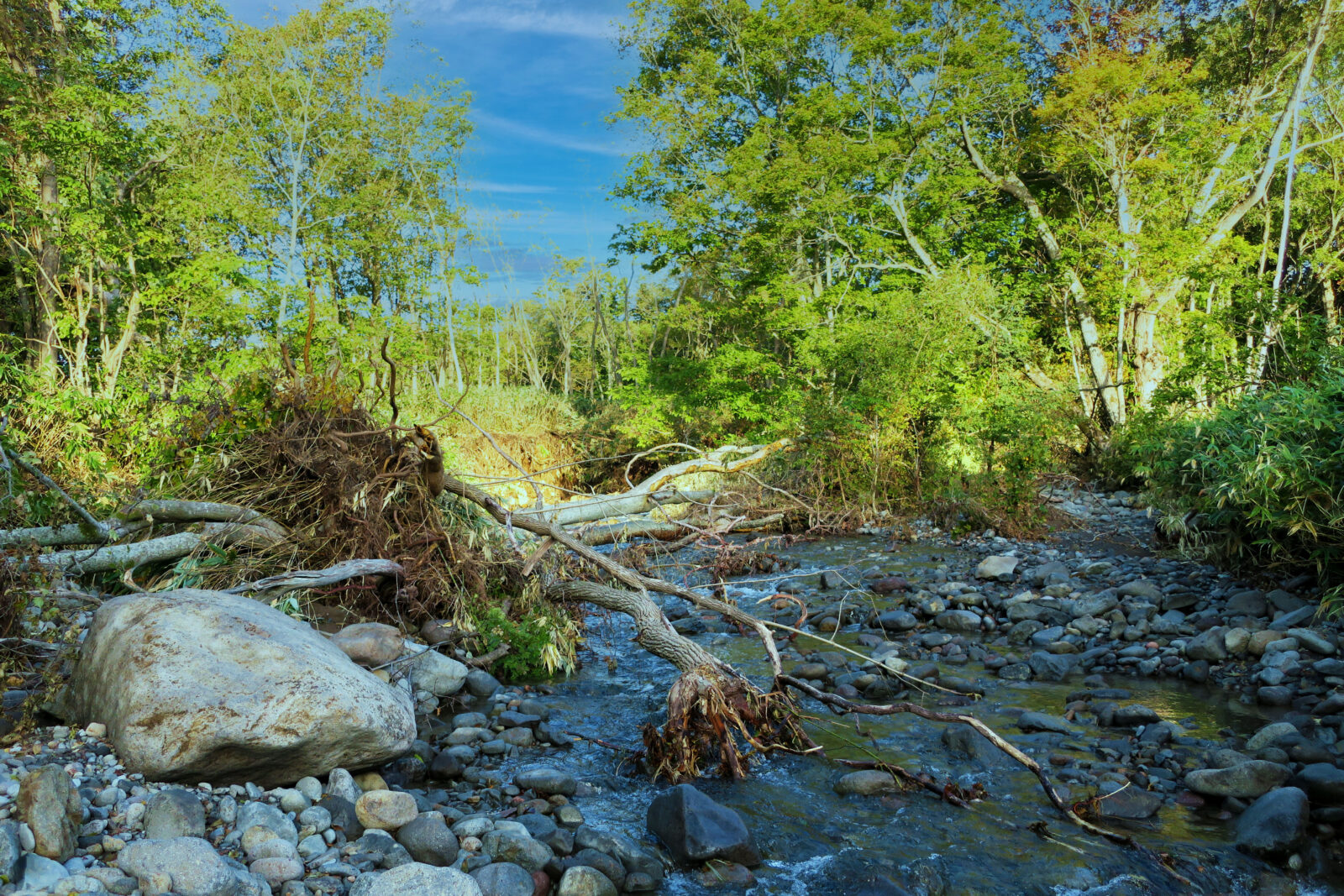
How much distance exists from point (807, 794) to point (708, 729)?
583mm

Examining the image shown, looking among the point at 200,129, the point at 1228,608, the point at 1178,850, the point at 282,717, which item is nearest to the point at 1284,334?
the point at 1228,608

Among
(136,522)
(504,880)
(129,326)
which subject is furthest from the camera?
(129,326)

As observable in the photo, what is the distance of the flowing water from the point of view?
10.7ft

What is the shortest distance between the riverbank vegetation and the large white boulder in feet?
11.5

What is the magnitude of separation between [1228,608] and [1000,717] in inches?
107

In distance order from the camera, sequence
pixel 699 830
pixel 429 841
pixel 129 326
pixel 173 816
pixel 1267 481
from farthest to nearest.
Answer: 1. pixel 129 326
2. pixel 1267 481
3. pixel 699 830
4. pixel 429 841
5. pixel 173 816

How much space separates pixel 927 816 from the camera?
12.4 feet

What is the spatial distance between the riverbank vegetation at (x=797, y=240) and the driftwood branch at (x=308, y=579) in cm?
221

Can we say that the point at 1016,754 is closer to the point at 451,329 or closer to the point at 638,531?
the point at 638,531

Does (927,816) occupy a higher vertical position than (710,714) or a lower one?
lower

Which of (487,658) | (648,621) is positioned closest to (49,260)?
(487,658)

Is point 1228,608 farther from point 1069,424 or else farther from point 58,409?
point 58,409

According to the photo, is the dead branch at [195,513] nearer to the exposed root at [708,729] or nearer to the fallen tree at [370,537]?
the fallen tree at [370,537]

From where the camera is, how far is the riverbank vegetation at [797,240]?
11.4 meters
